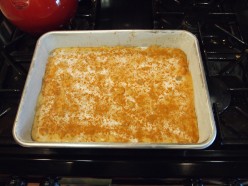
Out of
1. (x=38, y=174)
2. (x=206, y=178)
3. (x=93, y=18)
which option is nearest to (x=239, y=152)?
(x=206, y=178)

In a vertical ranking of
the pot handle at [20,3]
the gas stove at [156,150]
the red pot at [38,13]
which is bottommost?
the gas stove at [156,150]

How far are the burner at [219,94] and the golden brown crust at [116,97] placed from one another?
0.18 feet

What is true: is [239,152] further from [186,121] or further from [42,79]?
[42,79]

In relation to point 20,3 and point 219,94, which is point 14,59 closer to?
point 20,3

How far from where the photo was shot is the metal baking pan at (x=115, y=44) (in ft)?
1.87

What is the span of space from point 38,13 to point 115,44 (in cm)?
22

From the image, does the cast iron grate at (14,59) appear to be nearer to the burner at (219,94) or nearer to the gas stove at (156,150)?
the gas stove at (156,150)

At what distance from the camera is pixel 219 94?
0.67 metres

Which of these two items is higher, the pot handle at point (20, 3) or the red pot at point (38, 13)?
the pot handle at point (20, 3)

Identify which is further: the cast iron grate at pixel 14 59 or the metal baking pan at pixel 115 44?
the cast iron grate at pixel 14 59

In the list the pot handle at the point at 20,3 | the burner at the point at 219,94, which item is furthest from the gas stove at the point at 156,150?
the pot handle at the point at 20,3

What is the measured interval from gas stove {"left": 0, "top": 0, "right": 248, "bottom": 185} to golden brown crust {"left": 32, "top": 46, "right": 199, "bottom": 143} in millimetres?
62

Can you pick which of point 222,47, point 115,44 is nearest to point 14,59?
point 115,44

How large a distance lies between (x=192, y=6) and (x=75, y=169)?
600mm
